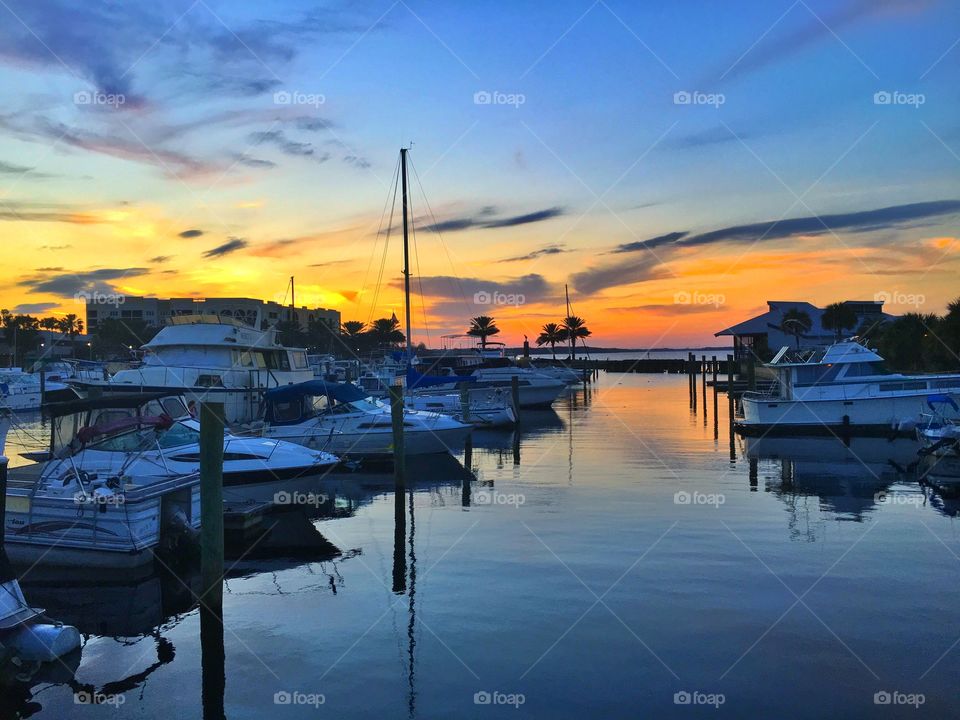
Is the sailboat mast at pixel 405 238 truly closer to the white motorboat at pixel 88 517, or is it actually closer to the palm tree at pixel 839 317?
the white motorboat at pixel 88 517

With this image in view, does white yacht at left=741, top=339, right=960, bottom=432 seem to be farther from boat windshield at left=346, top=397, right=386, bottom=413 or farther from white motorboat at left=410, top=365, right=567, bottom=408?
boat windshield at left=346, top=397, right=386, bottom=413

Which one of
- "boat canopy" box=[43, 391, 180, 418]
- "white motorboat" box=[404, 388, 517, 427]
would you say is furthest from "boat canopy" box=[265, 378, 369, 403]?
"white motorboat" box=[404, 388, 517, 427]

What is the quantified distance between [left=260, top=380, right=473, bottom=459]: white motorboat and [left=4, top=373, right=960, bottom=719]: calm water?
7124 mm

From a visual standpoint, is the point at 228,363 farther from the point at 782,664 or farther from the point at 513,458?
the point at 782,664

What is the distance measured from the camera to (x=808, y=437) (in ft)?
117

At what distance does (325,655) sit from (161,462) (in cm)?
814

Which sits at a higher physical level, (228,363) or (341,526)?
(228,363)

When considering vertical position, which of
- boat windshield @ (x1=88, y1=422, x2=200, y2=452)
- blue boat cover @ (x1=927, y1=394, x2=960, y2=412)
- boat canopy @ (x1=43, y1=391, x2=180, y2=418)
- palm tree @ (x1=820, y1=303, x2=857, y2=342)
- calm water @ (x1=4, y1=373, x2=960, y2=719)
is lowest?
calm water @ (x1=4, y1=373, x2=960, y2=719)

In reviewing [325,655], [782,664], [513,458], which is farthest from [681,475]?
[325,655]

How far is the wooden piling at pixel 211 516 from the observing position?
11.4 meters

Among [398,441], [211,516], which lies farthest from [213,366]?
[211,516]

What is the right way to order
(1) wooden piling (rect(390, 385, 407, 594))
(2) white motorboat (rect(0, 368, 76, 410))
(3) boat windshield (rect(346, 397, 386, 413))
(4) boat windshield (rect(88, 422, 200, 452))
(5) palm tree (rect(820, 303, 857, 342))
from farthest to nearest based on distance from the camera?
(5) palm tree (rect(820, 303, 857, 342)) < (2) white motorboat (rect(0, 368, 76, 410)) < (3) boat windshield (rect(346, 397, 386, 413)) < (4) boat windshield (rect(88, 422, 200, 452)) < (1) wooden piling (rect(390, 385, 407, 594))

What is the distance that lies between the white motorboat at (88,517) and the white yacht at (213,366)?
1597 cm

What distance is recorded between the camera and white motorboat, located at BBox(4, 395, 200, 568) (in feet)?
44.9
